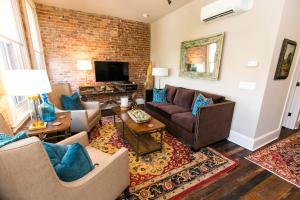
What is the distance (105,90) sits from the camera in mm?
4359

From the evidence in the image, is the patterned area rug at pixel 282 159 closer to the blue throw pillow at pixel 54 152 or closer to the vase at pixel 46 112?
the blue throw pillow at pixel 54 152

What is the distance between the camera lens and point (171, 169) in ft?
6.45

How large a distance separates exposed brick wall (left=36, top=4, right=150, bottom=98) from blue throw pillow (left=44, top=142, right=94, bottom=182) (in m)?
3.70

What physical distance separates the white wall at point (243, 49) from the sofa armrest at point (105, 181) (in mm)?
2247

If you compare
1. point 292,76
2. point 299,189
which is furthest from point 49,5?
point 299,189

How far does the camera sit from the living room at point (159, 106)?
3.69 feet

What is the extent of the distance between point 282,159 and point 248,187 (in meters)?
1.00

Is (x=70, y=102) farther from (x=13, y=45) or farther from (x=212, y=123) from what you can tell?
(x=212, y=123)

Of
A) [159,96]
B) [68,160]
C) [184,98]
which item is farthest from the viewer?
[159,96]

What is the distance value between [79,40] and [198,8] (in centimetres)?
316

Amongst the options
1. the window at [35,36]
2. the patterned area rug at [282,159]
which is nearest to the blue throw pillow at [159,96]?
the patterned area rug at [282,159]

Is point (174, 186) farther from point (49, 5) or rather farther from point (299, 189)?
point (49, 5)

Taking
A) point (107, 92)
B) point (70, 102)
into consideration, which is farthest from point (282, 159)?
point (107, 92)

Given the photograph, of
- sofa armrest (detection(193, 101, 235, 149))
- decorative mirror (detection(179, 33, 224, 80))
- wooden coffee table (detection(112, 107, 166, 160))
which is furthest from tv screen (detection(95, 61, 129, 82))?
sofa armrest (detection(193, 101, 235, 149))
